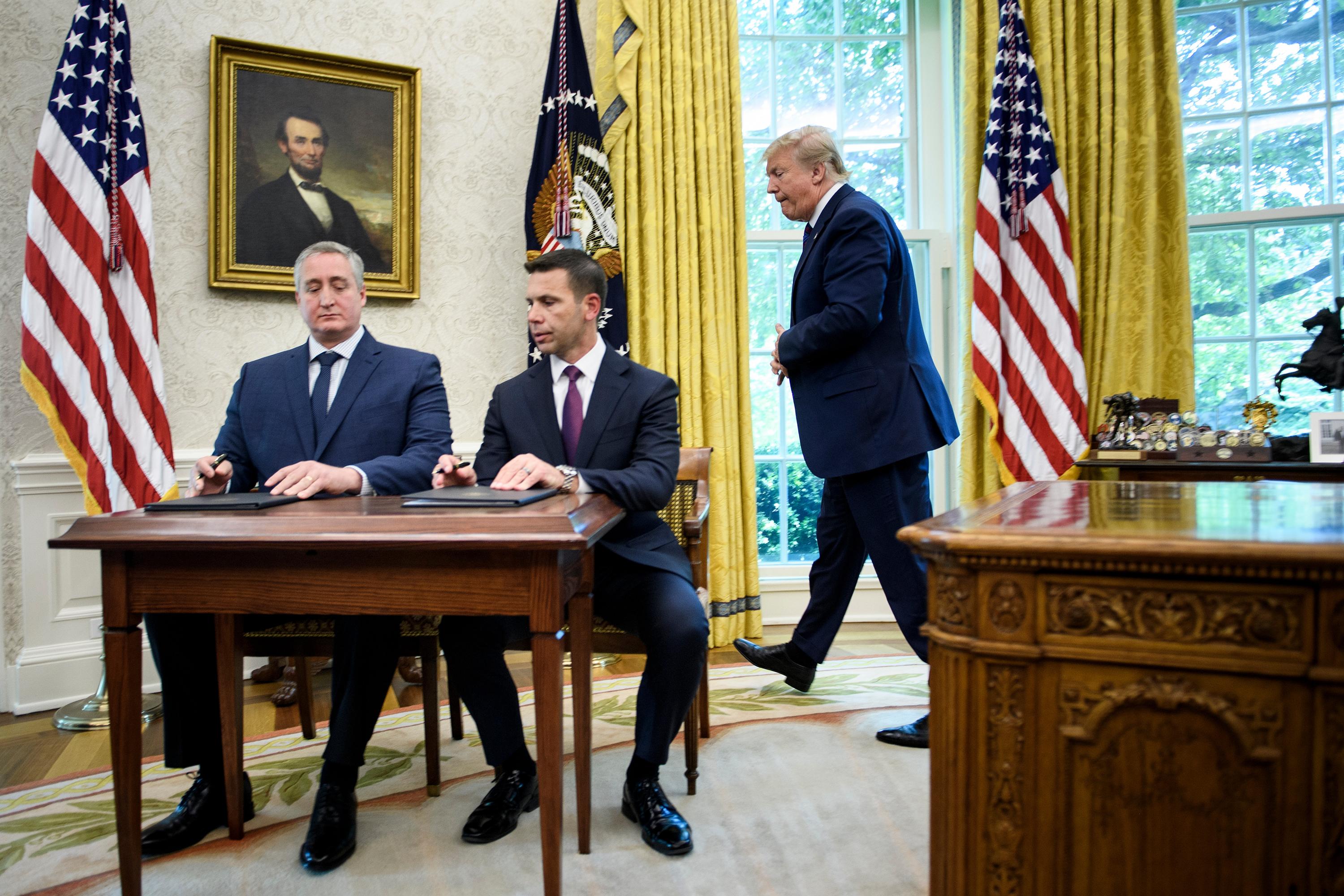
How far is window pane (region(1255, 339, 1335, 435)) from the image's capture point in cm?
389

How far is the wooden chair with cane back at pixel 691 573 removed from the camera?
2049 millimetres

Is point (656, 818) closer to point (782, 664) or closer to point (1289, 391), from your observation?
point (782, 664)

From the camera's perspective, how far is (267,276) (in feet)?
11.1

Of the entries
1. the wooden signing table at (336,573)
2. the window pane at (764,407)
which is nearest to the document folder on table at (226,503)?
the wooden signing table at (336,573)

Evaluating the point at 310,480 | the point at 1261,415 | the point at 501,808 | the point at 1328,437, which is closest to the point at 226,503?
the point at 310,480

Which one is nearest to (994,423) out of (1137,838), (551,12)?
(551,12)

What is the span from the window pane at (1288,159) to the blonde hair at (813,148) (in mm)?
2569

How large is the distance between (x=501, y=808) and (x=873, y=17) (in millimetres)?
4148

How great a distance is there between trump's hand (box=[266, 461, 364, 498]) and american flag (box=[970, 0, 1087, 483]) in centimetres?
288

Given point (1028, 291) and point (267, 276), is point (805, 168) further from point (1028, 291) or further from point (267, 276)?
point (267, 276)

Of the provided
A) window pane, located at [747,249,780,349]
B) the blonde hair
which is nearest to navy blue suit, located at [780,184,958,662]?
the blonde hair

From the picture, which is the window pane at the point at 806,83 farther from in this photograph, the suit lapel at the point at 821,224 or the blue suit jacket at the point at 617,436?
the blue suit jacket at the point at 617,436

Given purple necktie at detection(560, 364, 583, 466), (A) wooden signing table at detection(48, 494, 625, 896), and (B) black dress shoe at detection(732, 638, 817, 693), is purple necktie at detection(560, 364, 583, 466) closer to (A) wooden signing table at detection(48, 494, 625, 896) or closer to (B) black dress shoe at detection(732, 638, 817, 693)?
(A) wooden signing table at detection(48, 494, 625, 896)

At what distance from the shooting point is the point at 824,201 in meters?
2.68
